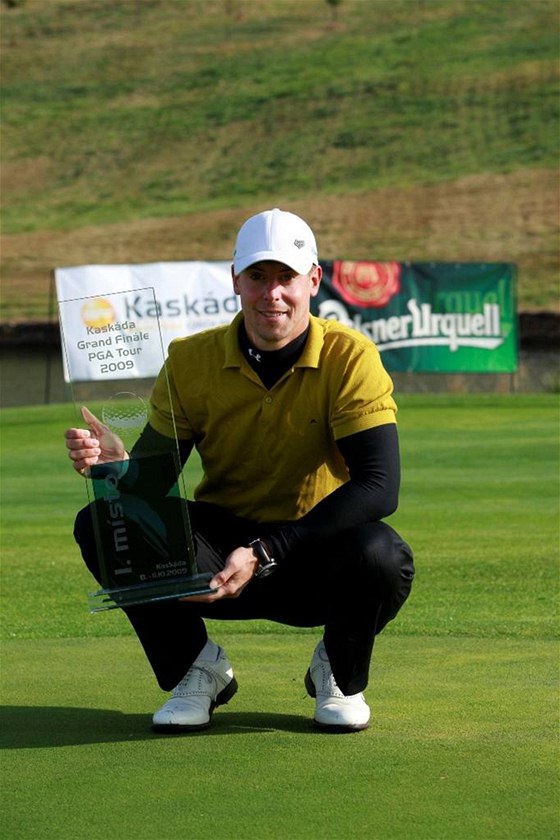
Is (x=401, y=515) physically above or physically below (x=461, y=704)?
below

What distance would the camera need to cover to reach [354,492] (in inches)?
185

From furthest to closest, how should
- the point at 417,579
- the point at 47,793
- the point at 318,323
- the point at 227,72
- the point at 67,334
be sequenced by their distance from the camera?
the point at 227,72
the point at 417,579
the point at 318,323
the point at 67,334
the point at 47,793

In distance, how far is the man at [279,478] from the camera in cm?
469

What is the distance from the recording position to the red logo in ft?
72.7

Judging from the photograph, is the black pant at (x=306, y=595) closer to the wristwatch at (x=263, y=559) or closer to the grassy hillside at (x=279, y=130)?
the wristwatch at (x=263, y=559)

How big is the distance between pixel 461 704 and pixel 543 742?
60 centimetres

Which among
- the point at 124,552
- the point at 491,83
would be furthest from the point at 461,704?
the point at 491,83

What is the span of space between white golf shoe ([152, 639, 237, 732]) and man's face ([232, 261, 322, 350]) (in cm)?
99

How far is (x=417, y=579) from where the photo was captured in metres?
8.30

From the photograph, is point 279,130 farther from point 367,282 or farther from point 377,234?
A: point 367,282

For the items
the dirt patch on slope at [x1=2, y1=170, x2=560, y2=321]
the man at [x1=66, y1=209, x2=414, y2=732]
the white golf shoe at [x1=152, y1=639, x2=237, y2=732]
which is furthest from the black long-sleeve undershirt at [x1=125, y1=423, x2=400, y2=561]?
the dirt patch on slope at [x1=2, y1=170, x2=560, y2=321]

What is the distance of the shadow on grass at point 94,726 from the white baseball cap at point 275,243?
1342 mm

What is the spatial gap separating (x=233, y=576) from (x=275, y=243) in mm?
982

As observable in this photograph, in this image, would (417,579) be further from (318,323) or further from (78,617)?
(318,323)
